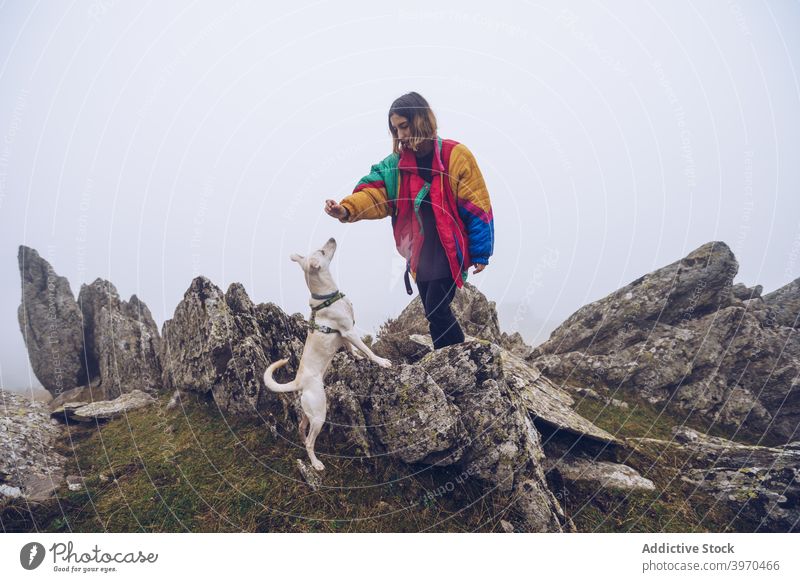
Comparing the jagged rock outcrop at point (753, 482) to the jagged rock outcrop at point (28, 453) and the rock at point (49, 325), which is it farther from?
the rock at point (49, 325)

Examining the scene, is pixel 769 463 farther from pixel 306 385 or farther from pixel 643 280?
pixel 306 385

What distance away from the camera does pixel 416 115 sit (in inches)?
169

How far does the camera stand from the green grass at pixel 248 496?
3.77m

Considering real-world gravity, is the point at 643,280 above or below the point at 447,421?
above

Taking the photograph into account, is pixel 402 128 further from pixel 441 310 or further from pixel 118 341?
pixel 118 341

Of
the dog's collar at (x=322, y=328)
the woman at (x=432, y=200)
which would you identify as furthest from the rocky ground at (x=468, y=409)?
the woman at (x=432, y=200)

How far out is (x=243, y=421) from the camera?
16.9ft

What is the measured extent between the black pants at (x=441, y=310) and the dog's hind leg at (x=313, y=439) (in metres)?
1.94

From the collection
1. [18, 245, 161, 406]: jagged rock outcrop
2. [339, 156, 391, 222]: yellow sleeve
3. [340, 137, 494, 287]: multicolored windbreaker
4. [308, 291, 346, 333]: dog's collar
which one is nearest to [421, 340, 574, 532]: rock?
[340, 137, 494, 287]: multicolored windbreaker

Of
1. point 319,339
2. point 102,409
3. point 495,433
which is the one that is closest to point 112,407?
point 102,409

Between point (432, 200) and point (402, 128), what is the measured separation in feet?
3.19
